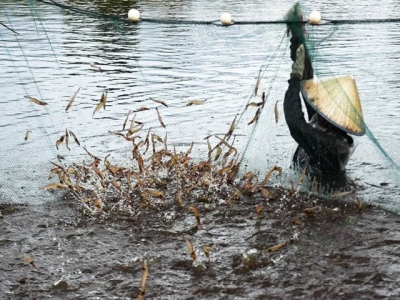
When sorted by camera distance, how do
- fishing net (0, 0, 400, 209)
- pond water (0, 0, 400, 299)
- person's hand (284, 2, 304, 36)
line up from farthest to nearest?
fishing net (0, 0, 400, 209) < person's hand (284, 2, 304, 36) < pond water (0, 0, 400, 299)

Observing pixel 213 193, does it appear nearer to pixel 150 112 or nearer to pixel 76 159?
pixel 76 159

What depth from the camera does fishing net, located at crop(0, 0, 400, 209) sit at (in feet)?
22.4

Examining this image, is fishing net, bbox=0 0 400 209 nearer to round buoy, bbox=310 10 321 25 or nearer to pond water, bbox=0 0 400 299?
pond water, bbox=0 0 400 299

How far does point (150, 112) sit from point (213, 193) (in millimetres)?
3454

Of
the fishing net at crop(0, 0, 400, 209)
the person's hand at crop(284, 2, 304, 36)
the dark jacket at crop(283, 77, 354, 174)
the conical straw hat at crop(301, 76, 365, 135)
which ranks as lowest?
the fishing net at crop(0, 0, 400, 209)

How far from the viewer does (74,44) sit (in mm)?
15320

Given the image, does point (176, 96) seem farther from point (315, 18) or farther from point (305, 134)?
point (315, 18)

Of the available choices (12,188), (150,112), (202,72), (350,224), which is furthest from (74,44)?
(350,224)

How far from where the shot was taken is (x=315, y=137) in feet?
20.9

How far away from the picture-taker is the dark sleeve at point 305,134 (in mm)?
6363

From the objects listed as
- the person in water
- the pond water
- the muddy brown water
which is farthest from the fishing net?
the muddy brown water

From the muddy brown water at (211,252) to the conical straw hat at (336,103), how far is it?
0.74 metres

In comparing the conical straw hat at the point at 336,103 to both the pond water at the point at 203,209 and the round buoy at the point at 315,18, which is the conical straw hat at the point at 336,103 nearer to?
the pond water at the point at 203,209

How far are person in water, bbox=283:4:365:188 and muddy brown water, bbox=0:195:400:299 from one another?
0.53m
